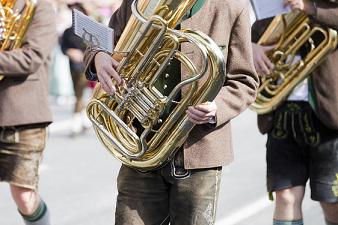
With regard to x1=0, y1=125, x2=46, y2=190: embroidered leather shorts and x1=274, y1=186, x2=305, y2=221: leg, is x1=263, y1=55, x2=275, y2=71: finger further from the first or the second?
x1=0, y1=125, x2=46, y2=190: embroidered leather shorts

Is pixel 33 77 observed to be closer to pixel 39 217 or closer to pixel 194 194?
pixel 39 217

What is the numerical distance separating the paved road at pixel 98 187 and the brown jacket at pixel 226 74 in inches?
117

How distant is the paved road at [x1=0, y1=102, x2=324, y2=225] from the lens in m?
7.00

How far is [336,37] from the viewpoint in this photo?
4.73 metres

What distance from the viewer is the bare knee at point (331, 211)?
493 centimetres

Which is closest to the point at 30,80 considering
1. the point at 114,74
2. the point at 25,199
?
the point at 25,199

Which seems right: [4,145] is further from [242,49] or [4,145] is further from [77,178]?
[77,178]

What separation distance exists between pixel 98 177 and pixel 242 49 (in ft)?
15.6

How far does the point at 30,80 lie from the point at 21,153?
41cm

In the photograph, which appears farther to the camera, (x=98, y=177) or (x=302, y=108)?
(x=98, y=177)

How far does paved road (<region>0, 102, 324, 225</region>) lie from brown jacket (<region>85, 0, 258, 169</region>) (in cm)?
298

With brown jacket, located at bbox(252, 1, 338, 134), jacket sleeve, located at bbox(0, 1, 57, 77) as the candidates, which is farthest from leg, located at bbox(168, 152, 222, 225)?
jacket sleeve, located at bbox(0, 1, 57, 77)

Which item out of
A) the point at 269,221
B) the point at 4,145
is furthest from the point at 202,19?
the point at 269,221

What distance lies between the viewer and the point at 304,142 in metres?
4.98
